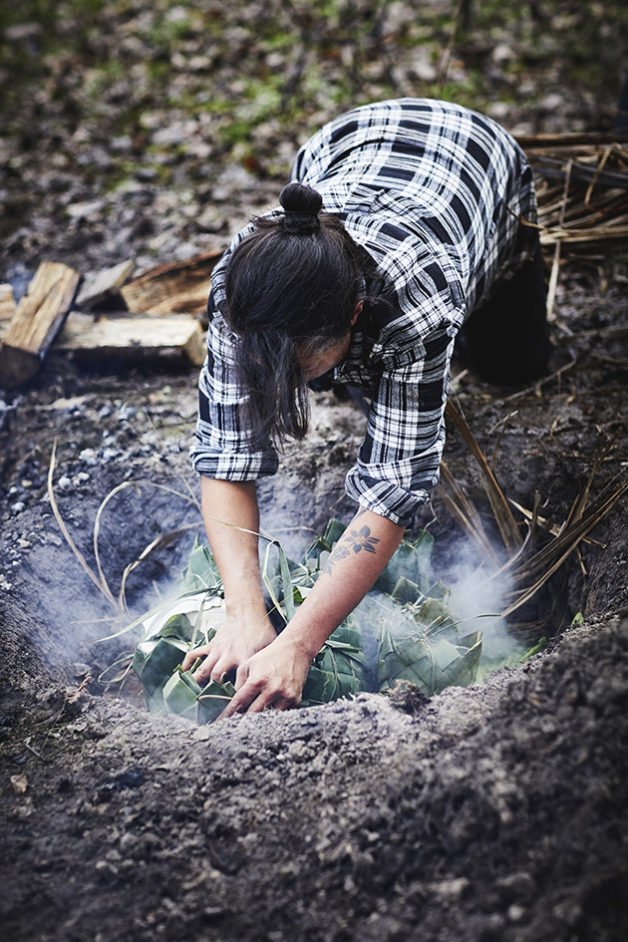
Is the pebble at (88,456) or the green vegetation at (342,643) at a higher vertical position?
the pebble at (88,456)

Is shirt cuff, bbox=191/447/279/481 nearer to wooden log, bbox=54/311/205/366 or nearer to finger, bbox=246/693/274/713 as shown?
finger, bbox=246/693/274/713

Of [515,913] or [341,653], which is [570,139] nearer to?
[341,653]

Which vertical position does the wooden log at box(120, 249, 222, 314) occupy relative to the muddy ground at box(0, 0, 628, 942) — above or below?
above

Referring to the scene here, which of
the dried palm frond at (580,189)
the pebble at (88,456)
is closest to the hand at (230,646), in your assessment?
the pebble at (88,456)

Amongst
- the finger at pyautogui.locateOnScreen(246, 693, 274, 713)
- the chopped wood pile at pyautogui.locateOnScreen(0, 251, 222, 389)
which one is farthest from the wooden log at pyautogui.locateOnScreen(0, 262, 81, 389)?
the finger at pyautogui.locateOnScreen(246, 693, 274, 713)

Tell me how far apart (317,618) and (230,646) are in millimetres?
252

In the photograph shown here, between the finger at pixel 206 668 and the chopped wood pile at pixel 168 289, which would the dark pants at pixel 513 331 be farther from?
the finger at pixel 206 668

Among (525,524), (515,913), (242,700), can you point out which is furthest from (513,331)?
(515,913)

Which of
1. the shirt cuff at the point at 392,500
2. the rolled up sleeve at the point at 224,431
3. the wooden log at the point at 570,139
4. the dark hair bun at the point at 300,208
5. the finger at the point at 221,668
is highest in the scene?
the dark hair bun at the point at 300,208

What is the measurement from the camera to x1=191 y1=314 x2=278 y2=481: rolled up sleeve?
69.9 inches

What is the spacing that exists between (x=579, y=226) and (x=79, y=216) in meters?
3.10

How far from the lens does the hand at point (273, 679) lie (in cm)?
162

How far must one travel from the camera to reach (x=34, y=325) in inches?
116

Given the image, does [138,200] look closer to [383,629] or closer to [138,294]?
[138,294]
